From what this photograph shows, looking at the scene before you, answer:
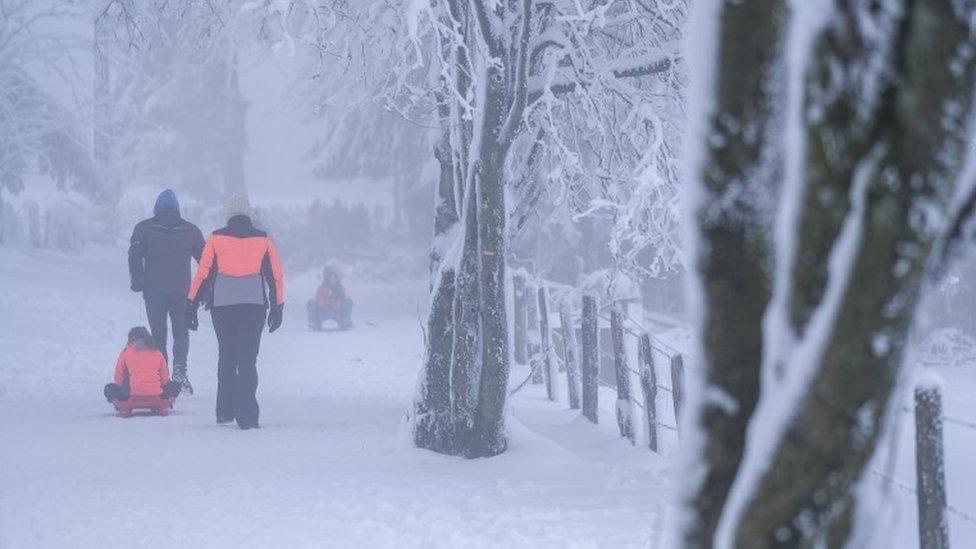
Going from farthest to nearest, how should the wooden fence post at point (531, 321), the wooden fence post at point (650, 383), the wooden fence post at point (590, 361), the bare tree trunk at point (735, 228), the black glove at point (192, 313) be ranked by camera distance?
1. the wooden fence post at point (531, 321)
2. the wooden fence post at point (590, 361)
3. the black glove at point (192, 313)
4. the wooden fence post at point (650, 383)
5. the bare tree trunk at point (735, 228)

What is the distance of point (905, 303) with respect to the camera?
1434 mm

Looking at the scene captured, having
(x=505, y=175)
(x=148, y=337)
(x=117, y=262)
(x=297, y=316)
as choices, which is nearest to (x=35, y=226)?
(x=117, y=262)

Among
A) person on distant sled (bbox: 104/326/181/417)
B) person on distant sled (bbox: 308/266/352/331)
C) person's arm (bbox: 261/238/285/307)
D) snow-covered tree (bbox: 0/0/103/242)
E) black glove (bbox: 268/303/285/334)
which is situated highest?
snow-covered tree (bbox: 0/0/103/242)

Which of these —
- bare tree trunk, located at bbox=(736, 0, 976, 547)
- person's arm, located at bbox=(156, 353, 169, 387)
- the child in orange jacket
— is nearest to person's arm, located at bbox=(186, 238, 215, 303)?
the child in orange jacket

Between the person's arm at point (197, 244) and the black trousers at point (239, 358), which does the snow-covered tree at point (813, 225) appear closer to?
the black trousers at point (239, 358)

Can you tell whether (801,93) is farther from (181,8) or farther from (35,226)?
(35,226)

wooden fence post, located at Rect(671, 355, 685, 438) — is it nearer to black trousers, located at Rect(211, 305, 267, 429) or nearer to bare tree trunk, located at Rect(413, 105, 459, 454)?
bare tree trunk, located at Rect(413, 105, 459, 454)

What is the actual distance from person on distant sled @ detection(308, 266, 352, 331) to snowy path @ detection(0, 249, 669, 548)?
325 inches

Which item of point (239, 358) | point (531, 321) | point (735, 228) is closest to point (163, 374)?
point (239, 358)

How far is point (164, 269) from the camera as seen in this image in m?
9.52

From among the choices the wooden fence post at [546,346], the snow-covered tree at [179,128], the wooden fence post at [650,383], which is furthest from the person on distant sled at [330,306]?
the snow-covered tree at [179,128]

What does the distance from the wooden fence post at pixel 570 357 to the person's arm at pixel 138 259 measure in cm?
382

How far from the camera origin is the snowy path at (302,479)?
4.62 m

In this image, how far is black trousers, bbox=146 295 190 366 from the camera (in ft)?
31.1
